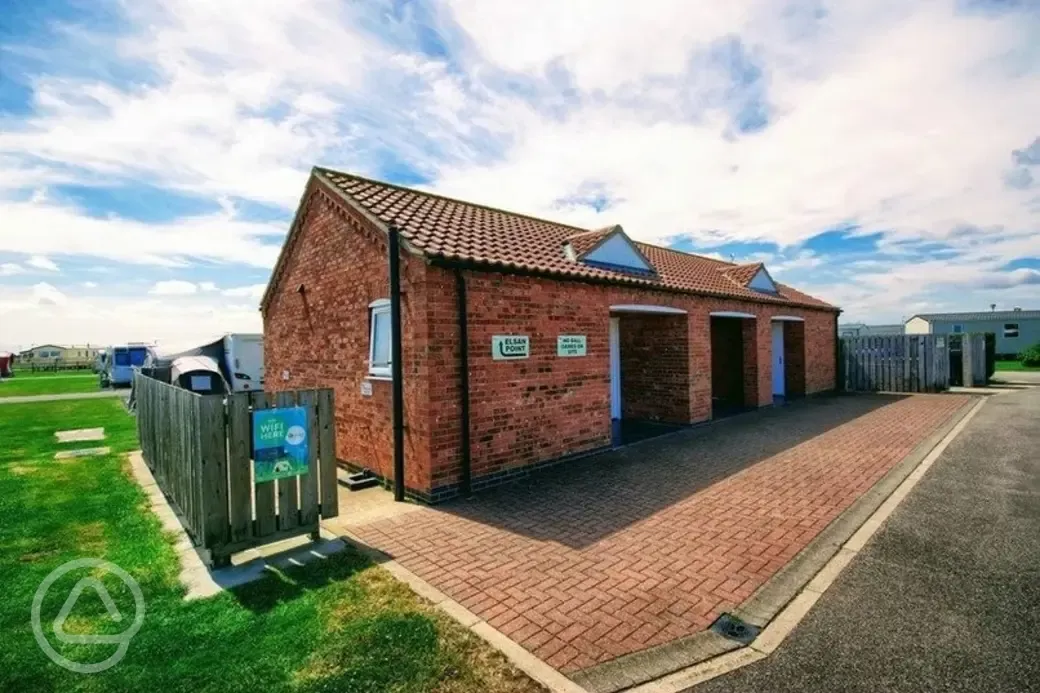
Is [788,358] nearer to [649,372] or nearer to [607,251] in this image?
[649,372]

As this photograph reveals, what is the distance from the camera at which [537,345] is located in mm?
7918

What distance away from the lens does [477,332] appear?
7.14 metres

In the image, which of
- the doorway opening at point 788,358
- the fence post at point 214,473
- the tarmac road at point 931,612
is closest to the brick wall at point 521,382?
the fence post at point 214,473

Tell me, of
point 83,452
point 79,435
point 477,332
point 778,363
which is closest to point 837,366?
point 778,363

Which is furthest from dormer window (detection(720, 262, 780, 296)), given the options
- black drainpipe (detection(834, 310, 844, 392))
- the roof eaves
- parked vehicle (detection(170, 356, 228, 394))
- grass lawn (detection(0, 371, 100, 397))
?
grass lawn (detection(0, 371, 100, 397))

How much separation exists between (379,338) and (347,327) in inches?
42.7

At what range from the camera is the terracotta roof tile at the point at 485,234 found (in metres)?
7.55

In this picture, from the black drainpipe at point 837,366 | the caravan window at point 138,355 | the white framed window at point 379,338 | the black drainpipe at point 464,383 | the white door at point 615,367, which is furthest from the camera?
the caravan window at point 138,355

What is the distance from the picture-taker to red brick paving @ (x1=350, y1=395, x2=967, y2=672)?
384 cm

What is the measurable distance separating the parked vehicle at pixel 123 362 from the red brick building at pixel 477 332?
22740 mm

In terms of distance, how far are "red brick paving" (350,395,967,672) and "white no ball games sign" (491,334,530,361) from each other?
74.8 inches

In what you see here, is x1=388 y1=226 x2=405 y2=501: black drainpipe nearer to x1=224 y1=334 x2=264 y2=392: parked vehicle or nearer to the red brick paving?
the red brick paving

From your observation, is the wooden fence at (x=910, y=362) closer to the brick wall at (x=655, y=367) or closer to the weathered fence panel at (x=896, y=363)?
the weathered fence panel at (x=896, y=363)

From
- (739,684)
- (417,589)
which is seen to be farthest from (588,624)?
(417,589)
